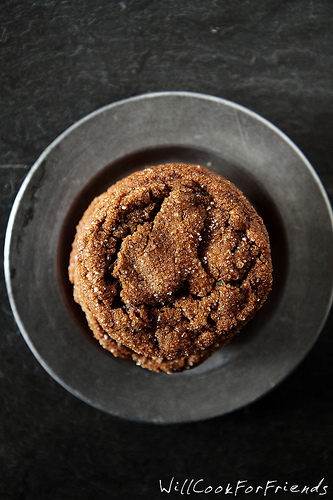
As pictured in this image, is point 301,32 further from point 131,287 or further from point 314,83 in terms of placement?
point 131,287

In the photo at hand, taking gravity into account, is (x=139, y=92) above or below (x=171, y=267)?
above

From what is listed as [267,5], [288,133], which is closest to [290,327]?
[288,133]

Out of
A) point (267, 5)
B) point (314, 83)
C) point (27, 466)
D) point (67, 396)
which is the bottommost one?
point (27, 466)

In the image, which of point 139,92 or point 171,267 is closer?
point 171,267

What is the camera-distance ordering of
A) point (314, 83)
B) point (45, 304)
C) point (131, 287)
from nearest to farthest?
point (131, 287)
point (45, 304)
point (314, 83)

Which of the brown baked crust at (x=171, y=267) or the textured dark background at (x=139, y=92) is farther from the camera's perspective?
the textured dark background at (x=139, y=92)
